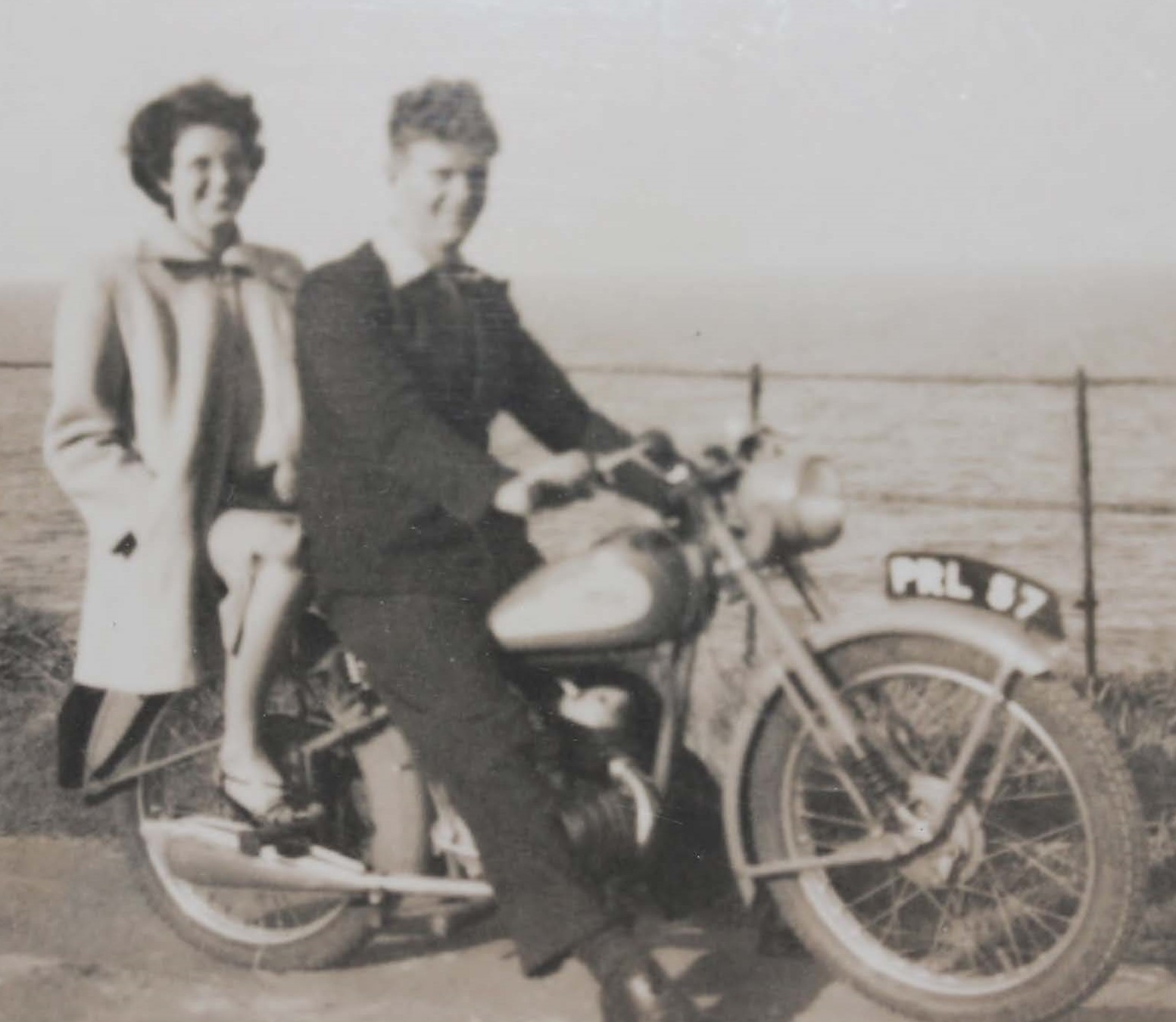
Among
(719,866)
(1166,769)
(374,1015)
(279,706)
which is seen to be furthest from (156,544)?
(1166,769)

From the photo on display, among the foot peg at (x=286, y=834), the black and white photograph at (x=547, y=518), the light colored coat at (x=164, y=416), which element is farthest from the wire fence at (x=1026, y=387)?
the foot peg at (x=286, y=834)

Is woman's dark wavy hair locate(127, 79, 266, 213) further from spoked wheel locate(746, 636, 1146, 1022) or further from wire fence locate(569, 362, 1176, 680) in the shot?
spoked wheel locate(746, 636, 1146, 1022)

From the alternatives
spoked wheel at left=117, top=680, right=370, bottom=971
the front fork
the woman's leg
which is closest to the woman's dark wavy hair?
the woman's leg

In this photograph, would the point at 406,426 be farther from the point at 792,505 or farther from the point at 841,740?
the point at 841,740

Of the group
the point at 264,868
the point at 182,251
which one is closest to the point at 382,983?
the point at 264,868

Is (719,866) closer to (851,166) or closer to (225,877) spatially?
(225,877)

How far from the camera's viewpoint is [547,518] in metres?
3.64

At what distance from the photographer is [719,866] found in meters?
3.29

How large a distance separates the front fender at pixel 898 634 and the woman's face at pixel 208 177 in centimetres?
144

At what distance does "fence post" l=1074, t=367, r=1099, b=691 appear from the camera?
15.0 ft

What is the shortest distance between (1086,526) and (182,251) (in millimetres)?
2634

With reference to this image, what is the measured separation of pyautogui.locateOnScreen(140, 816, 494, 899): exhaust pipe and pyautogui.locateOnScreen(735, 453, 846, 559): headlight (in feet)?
2.92

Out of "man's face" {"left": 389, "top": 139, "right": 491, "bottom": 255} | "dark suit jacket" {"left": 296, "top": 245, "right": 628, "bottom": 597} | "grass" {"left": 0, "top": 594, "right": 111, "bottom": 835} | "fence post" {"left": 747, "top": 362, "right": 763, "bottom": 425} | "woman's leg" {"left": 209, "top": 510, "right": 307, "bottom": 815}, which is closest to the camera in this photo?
"dark suit jacket" {"left": 296, "top": 245, "right": 628, "bottom": 597}

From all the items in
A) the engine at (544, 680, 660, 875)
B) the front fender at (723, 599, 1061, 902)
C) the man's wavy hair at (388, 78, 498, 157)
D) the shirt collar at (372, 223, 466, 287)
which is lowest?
the engine at (544, 680, 660, 875)
